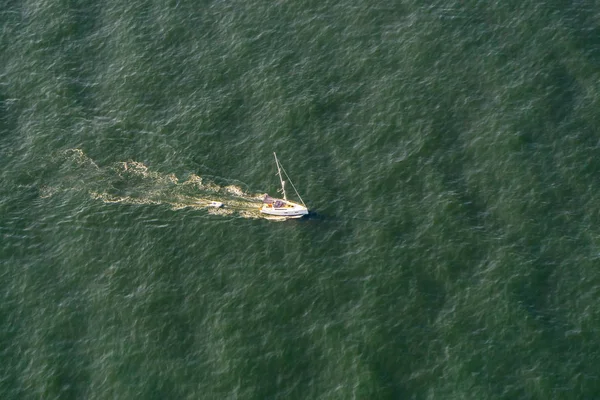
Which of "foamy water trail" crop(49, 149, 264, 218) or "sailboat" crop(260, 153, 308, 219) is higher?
"foamy water trail" crop(49, 149, 264, 218)

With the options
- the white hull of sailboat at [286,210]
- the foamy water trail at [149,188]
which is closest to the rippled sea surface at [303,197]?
the foamy water trail at [149,188]

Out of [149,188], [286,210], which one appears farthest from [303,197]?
[149,188]

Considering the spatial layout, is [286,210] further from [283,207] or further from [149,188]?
[149,188]

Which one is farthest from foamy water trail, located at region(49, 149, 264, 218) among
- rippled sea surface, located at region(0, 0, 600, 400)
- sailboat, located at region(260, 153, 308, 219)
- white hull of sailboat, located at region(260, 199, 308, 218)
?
white hull of sailboat, located at region(260, 199, 308, 218)

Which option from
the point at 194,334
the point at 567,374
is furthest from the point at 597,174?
the point at 194,334

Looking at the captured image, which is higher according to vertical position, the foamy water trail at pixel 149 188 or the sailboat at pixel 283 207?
the foamy water trail at pixel 149 188

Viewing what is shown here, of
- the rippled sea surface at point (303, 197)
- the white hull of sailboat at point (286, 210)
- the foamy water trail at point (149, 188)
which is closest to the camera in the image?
the rippled sea surface at point (303, 197)

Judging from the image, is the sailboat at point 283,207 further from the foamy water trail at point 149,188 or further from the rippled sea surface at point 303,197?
the rippled sea surface at point 303,197

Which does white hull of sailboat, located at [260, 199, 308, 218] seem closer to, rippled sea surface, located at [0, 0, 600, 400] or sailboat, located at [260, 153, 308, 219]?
sailboat, located at [260, 153, 308, 219]
